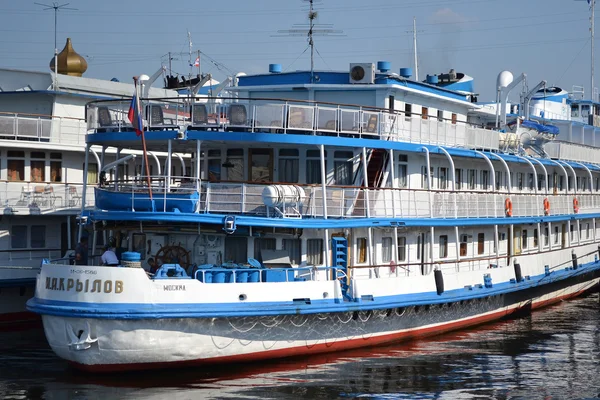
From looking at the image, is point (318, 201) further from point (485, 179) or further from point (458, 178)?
point (485, 179)

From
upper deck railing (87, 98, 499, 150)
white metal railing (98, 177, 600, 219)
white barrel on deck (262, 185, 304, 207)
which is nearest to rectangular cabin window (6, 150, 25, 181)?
upper deck railing (87, 98, 499, 150)

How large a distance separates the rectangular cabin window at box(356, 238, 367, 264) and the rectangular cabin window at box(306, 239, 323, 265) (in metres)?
1.30

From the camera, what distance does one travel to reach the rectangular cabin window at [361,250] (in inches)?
918

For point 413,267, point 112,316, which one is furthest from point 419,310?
point 112,316

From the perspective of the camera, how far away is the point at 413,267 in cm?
2548

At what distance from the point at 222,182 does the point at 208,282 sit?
9.10 ft

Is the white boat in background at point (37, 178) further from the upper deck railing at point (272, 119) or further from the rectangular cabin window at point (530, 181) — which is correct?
the rectangular cabin window at point (530, 181)

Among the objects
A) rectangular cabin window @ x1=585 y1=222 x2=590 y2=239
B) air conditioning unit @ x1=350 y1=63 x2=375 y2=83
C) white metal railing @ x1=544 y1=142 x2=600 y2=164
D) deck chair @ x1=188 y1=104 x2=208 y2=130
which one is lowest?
rectangular cabin window @ x1=585 y1=222 x2=590 y2=239

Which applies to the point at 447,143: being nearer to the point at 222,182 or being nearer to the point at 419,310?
the point at 419,310

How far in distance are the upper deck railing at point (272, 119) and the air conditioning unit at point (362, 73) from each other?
186cm

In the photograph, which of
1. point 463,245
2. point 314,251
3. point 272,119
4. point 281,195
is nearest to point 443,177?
point 463,245

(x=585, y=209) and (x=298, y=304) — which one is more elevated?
(x=585, y=209)

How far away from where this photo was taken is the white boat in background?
26516mm

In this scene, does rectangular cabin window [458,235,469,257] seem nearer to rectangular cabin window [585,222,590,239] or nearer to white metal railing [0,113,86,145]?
rectangular cabin window [585,222,590,239]
